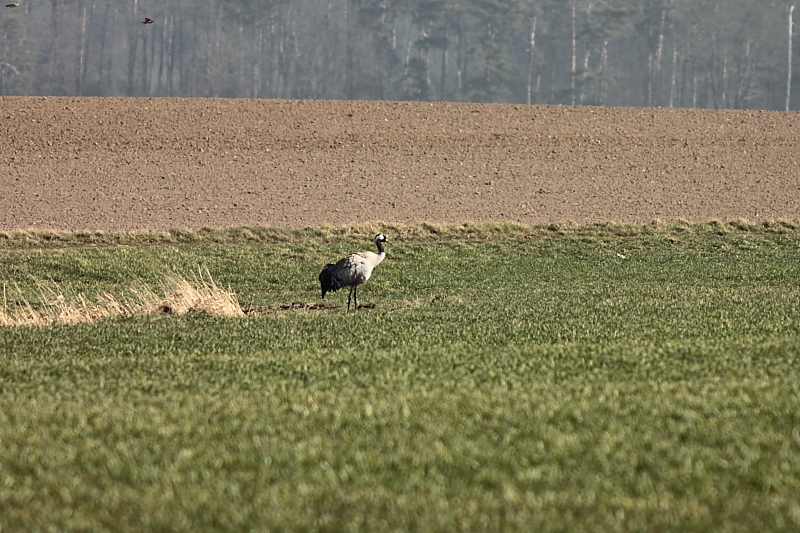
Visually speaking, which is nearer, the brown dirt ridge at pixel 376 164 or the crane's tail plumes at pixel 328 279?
the crane's tail plumes at pixel 328 279

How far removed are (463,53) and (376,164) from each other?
5925 cm

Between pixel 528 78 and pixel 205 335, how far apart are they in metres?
92.7

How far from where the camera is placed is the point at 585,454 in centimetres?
673

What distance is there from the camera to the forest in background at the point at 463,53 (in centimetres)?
9688

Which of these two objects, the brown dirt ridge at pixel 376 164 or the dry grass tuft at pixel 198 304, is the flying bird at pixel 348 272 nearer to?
the dry grass tuft at pixel 198 304

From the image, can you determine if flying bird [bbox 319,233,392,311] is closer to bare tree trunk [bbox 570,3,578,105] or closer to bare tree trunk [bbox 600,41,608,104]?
bare tree trunk [bbox 570,3,578,105]

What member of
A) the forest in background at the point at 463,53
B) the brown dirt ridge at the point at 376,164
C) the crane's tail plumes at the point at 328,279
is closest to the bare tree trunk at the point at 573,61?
the forest in background at the point at 463,53

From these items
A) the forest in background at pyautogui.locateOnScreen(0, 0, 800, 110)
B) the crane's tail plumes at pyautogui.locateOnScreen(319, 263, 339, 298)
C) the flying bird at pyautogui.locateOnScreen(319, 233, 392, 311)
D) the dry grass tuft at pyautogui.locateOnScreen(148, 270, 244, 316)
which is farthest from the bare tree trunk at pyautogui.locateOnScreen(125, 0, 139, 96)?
the flying bird at pyautogui.locateOnScreen(319, 233, 392, 311)

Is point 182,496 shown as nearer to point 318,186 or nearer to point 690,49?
point 318,186

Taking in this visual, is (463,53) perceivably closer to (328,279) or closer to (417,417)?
(328,279)

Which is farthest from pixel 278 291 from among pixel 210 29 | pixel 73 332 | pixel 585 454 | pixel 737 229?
pixel 210 29

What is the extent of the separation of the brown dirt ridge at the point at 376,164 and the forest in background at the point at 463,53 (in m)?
38.0

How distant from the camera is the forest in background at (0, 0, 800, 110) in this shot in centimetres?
9688

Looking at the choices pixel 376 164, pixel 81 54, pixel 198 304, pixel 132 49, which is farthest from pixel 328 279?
pixel 81 54
